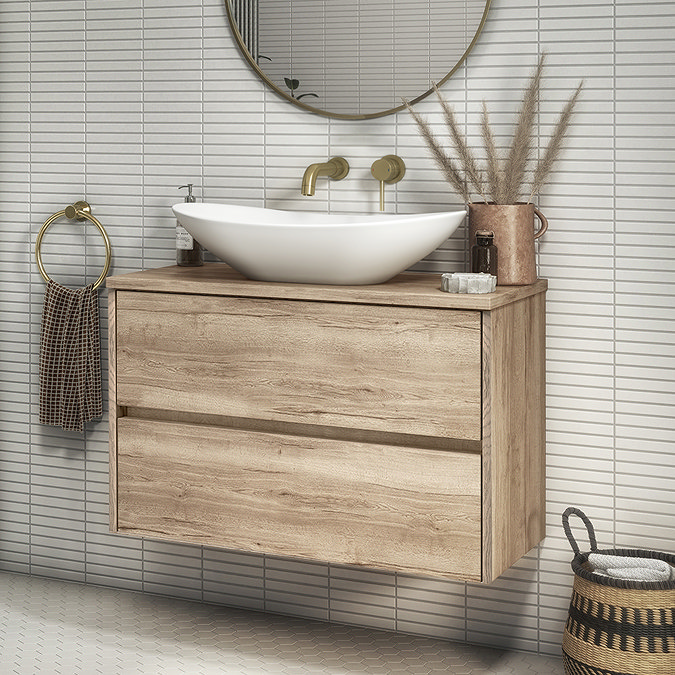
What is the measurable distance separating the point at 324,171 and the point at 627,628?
1.22 metres

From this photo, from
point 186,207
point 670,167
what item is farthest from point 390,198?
point 670,167

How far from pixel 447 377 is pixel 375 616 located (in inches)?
34.9

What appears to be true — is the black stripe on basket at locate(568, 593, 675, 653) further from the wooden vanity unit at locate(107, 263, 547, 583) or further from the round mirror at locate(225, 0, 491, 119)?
the round mirror at locate(225, 0, 491, 119)

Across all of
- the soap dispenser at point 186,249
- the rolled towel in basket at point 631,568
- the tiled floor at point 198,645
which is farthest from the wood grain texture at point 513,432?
the soap dispenser at point 186,249

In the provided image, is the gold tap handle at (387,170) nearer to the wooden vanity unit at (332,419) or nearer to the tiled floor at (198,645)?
the wooden vanity unit at (332,419)

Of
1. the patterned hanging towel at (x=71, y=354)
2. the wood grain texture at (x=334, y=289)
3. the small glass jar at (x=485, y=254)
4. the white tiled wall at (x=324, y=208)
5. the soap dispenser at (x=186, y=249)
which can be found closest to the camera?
the wood grain texture at (x=334, y=289)

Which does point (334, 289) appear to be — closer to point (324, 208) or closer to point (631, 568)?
point (324, 208)

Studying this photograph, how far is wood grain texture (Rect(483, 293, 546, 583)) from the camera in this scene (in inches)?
77.4

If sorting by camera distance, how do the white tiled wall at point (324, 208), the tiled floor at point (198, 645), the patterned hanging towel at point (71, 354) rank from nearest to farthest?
the white tiled wall at point (324, 208)
the tiled floor at point (198, 645)
the patterned hanging towel at point (71, 354)

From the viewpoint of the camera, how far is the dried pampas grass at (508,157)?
2.16m

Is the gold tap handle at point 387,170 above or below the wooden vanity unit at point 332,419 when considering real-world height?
above

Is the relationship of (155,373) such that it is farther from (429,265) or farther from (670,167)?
(670,167)

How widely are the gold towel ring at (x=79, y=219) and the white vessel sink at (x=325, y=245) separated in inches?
22.5

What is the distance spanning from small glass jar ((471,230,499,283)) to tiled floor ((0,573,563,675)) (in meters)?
0.94
